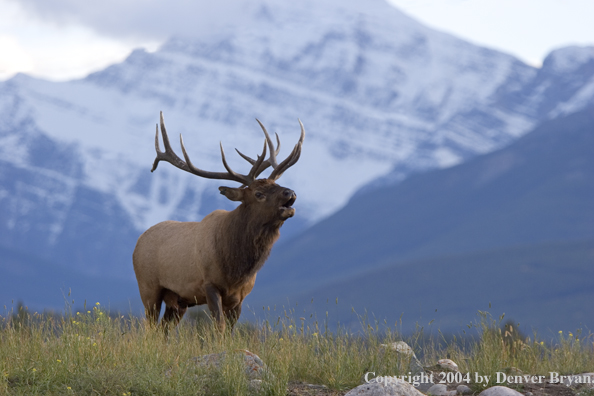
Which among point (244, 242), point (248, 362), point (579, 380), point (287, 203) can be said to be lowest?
point (248, 362)

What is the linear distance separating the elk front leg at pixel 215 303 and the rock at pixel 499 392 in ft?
10.7

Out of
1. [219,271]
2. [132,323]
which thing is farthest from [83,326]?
[219,271]

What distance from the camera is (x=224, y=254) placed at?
Answer: 31.5 ft

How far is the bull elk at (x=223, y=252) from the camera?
9539 mm

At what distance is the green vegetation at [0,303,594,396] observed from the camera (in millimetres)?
6566

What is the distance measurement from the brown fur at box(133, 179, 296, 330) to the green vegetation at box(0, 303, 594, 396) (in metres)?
1.18

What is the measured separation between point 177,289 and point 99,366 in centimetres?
307

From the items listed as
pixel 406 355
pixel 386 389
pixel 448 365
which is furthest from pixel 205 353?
pixel 448 365

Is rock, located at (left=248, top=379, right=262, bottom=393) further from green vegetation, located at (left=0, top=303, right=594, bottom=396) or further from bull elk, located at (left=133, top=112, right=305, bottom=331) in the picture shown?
bull elk, located at (left=133, top=112, right=305, bottom=331)

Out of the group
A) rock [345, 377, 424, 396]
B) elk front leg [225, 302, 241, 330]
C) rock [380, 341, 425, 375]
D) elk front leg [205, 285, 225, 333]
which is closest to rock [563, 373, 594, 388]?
rock [380, 341, 425, 375]

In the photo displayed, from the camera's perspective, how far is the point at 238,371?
6.61 metres

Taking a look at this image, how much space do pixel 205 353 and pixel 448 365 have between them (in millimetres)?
2247

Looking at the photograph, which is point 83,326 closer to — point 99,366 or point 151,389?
point 99,366

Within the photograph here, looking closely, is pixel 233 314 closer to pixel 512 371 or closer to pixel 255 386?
pixel 255 386
